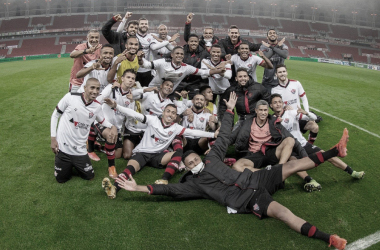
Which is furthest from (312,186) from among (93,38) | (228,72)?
(93,38)

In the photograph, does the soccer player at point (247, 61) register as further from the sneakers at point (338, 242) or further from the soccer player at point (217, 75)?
the sneakers at point (338, 242)

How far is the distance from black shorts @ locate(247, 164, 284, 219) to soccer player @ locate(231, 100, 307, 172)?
80cm

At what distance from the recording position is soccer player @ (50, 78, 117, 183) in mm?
4828

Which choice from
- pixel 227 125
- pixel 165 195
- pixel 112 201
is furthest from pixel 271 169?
pixel 112 201

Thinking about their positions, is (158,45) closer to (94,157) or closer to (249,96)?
(249,96)

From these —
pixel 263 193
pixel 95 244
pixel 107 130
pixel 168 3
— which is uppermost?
pixel 168 3

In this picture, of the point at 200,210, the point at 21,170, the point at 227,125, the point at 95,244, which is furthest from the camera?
the point at 21,170

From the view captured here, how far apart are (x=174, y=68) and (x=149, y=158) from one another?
2.37 metres

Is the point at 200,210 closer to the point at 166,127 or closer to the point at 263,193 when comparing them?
the point at 263,193

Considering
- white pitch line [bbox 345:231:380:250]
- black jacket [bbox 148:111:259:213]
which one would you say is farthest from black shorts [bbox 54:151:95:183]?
white pitch line [bbox 345:231:380:250]

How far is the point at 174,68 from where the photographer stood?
660cm

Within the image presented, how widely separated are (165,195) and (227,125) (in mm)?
1675

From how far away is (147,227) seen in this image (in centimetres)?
380

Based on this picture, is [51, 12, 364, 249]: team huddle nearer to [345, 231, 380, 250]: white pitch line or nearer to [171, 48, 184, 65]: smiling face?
[171, 48, 184, 65]: smiling face
